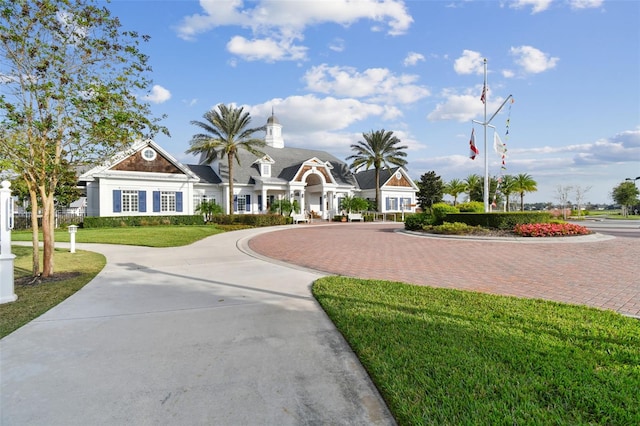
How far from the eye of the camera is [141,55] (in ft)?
26.8

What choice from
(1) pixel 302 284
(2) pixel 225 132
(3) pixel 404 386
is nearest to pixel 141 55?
(1) pixel 302 284

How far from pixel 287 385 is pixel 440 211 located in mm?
18858

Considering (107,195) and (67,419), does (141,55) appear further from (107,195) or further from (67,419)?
(107,195)

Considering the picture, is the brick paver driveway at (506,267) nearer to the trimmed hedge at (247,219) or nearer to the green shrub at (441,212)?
the green shrub at (441,212)

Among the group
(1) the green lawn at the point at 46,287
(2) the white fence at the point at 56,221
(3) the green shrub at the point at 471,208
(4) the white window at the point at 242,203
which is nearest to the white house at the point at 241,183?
(4) the white window at the point at 242,203

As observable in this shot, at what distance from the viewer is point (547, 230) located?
1566cm

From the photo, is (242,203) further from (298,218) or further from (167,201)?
(167,201)

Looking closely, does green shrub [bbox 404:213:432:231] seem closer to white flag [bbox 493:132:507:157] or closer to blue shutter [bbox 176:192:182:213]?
white flag [bbox 493:132:507:157]

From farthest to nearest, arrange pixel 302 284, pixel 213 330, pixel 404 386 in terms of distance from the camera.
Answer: pixel 302 284 < pixel 213 330 < pixel 404 386

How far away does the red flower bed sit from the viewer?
15595mm

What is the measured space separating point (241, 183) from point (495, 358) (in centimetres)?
3278

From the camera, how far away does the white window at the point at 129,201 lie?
92.1ft

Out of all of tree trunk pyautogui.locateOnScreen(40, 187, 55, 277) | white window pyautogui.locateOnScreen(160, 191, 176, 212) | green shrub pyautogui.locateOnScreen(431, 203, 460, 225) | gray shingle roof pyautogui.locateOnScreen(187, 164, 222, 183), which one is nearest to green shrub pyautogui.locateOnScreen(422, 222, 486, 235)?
green shrub pyautogui.locateOnScreen(431, 203, 460, 225)

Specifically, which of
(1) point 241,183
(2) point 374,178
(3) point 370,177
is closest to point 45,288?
(1) point 241,183
